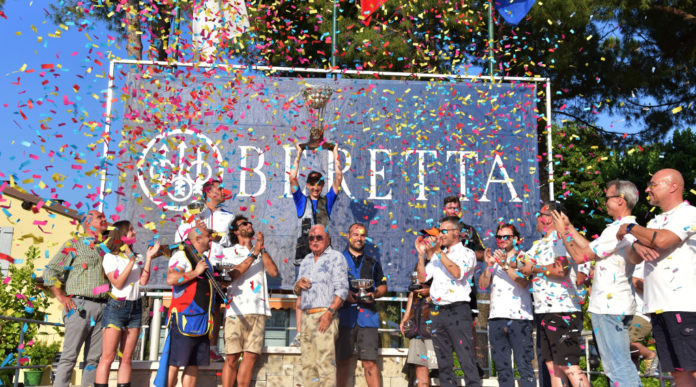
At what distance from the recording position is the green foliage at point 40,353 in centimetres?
1589

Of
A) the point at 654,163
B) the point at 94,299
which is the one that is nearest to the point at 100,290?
the point at 94,299

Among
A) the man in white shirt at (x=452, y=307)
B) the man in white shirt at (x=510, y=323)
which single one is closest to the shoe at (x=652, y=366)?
the man in white shirt at (x=510, y=323)

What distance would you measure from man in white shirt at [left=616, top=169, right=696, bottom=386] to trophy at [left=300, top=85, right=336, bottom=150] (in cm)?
447

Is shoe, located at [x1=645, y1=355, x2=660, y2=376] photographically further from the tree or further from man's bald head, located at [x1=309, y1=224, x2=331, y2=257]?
the tree

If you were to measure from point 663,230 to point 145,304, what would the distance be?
22.4 ft

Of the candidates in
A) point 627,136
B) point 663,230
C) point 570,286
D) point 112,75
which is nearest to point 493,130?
point 570,286

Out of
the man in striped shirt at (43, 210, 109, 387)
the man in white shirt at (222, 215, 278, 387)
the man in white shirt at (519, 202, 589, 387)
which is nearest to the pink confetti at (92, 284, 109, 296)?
the man in striped shirt at (43, 210, 109, 387)

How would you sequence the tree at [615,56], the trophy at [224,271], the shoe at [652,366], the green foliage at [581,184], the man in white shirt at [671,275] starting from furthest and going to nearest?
the green foliage at [581,184] → the tree at [615,56] → the shoe at [652,366] → the trophy at [224,271] → the man in white shirt at [671,275]

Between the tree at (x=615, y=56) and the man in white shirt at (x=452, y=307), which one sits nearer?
the man in white shirt at (x=452, y=307)

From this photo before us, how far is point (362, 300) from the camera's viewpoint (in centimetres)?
659

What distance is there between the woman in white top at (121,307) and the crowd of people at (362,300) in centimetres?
1

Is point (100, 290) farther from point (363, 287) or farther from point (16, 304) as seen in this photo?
point (16, 304)

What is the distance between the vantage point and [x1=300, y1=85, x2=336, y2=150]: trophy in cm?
821

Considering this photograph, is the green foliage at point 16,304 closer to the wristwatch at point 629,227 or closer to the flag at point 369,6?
the flag at point 369,6
